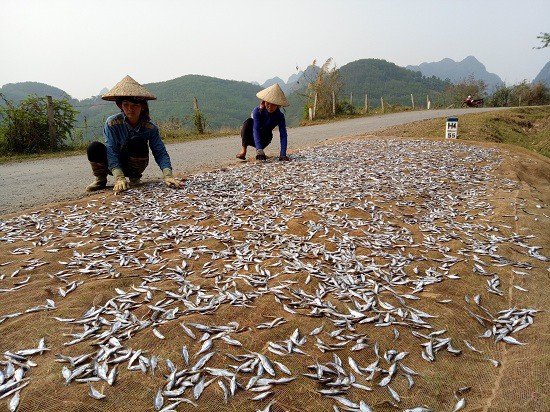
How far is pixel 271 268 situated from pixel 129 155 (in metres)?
3.59

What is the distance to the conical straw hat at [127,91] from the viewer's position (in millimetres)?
4656

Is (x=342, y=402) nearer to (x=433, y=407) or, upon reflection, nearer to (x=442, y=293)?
(x=433, y=407)

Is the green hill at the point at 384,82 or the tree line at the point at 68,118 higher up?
the green hill at the point at 384,82

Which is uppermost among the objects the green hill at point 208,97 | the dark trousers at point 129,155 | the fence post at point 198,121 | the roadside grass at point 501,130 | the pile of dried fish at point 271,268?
the green hill at point 208,97

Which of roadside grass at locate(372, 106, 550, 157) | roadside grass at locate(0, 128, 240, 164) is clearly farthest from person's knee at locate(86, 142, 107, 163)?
roadside grass at locate(372, 106, 550, 157)

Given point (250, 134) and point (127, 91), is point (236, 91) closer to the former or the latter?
point (250, 134)

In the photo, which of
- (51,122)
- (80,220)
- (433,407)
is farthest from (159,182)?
(51,122)

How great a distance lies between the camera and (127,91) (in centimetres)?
468

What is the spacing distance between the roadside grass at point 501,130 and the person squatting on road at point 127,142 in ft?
30.4

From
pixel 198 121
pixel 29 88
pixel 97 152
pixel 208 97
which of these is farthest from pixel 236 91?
pixel 97 152

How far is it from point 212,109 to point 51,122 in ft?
224

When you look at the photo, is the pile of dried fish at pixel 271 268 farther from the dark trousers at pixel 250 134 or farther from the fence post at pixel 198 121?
the fence post at pixel 198 121

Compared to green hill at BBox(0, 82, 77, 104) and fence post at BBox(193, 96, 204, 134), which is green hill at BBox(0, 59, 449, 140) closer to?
green hill at BBox(0, 82, 77, 104)

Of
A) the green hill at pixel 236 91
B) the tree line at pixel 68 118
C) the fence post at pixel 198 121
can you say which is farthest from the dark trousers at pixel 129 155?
the green hill at pixel 236 91
